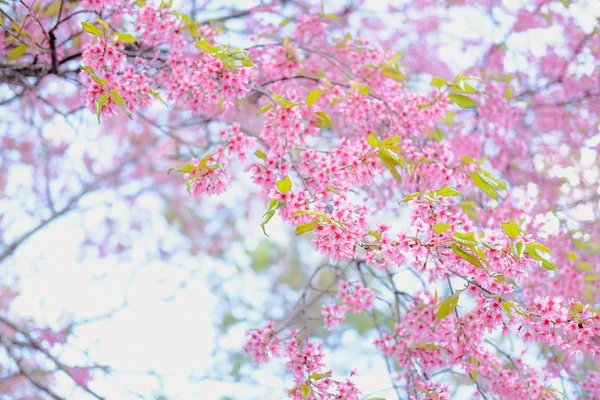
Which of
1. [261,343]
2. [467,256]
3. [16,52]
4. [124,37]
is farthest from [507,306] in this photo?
[16,52]

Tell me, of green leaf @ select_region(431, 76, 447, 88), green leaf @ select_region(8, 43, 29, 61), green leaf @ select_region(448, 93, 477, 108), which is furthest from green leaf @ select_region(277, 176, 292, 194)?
green leaf @ select_region(8, 43, 29, 61)

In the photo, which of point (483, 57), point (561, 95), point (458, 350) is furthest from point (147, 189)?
point (458, 350)

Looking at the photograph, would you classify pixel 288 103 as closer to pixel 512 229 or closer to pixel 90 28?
pixel 90 28

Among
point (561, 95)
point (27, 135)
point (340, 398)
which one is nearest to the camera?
point (340, 398)

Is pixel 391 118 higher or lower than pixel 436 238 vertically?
→ higher

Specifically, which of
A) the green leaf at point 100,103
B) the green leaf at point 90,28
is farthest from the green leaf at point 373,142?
the green leaf at point 90,28

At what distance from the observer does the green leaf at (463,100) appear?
9.39 ft

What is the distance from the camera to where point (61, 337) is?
407 cm

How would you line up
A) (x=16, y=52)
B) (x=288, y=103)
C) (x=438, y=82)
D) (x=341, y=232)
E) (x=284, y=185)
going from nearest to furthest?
(x=341, y=232) → (x=284, y=185) → (x=288, y=103) → (x=438, y=82) → (x=16, y=52)

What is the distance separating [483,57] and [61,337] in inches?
180

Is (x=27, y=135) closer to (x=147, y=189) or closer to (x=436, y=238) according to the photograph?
(x=147, y=189)

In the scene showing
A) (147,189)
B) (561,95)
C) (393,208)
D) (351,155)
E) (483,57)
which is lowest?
(351,155)

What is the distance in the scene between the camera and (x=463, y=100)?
2.87 meters

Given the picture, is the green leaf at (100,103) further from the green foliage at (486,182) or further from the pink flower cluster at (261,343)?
the green foliage at (486,182)
